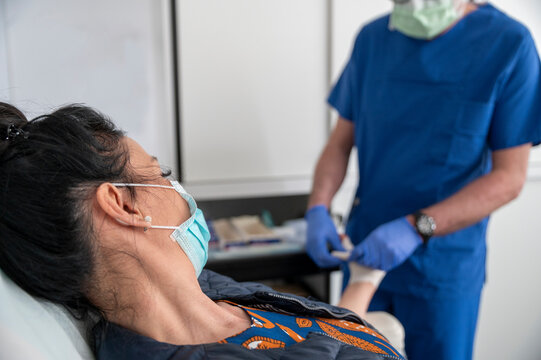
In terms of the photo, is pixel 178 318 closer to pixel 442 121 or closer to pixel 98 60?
pixel 442 121

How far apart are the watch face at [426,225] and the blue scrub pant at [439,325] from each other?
0.23 metres

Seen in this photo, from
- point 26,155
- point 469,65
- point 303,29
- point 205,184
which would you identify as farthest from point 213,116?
point 26,155

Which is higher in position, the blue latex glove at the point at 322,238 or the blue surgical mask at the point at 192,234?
the blue surgical mask at the point at 192,234

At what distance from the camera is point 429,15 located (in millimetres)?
1319

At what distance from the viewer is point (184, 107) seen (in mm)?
1857

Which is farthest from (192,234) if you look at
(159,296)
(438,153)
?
(438,153)

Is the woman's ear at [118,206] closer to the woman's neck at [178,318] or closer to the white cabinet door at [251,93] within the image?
the woman's neck at [178,318]

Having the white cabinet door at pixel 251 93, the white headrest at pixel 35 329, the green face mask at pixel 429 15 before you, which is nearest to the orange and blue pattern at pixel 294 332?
the white headrest at pixel 35 329

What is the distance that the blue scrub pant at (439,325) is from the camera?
132 centimetres

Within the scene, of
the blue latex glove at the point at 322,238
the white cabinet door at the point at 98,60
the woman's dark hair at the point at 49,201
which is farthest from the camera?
the white cabinet door at the point at 98,60

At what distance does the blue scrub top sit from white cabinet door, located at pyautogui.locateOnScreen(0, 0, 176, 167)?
0.87 m

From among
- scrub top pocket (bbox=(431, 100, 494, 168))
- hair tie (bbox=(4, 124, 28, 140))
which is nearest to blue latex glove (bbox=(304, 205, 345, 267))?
scrub top pocket (bbox=(431, 100, 494, 168))

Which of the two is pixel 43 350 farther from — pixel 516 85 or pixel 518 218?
pixel 518 218

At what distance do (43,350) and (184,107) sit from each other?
1383 millimetres
